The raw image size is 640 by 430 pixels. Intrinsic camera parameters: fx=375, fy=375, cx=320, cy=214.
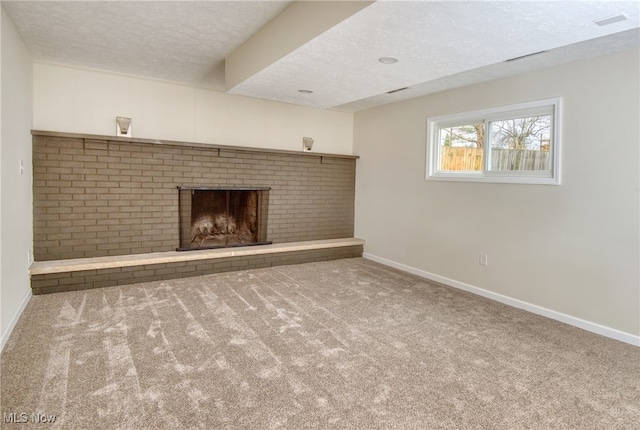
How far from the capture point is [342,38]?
8.10 ft

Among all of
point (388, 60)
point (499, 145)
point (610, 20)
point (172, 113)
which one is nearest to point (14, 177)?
point (172, 113)

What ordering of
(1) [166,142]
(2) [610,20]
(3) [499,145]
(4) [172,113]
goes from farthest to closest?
1. (4) [172,113]
2. (1) [166,142]
3. (3) [499,145]
4. (2) [610,20]

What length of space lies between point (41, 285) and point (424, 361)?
347 centimetres

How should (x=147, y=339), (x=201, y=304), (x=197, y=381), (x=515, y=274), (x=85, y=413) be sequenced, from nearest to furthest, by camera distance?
(x=85, y=413), (x=197, y=381), (x=147, y=339), (x=201, y=304), (x=515, y=274)

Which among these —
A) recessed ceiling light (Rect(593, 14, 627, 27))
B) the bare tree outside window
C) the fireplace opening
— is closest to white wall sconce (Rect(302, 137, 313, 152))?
the fireplace opening

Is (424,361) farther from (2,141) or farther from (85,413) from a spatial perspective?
(2,141)

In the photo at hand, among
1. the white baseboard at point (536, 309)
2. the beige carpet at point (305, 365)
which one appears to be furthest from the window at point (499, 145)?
the beige carpet at point (305, 365)

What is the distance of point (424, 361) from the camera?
2420mm

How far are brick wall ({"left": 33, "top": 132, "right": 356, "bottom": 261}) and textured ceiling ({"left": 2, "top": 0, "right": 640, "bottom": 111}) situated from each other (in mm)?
887

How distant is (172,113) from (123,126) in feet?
1.94

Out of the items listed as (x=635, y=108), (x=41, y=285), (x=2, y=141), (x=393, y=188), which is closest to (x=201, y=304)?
(x=41, y=285)

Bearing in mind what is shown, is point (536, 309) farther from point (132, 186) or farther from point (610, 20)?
point (132, 186)

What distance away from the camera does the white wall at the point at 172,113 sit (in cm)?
383

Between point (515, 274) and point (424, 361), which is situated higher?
point (515, 274)
